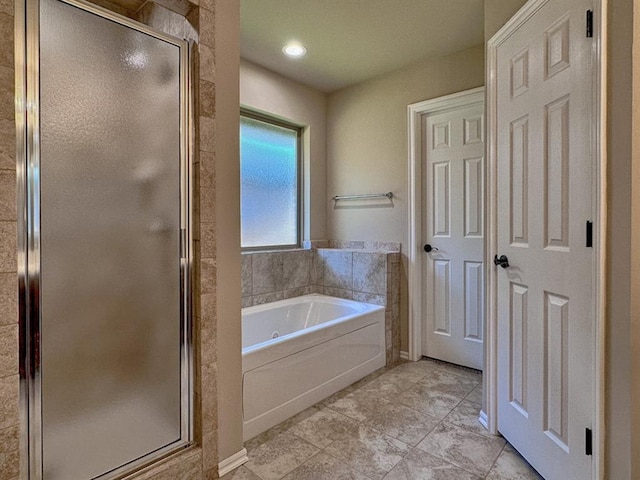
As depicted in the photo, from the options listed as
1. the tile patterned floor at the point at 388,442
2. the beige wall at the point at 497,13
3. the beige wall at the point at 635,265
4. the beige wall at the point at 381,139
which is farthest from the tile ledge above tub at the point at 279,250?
the beige wall at the point at 635,265

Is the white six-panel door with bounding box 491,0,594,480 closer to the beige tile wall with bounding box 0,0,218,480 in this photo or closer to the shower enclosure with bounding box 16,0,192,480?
the beige tile wall with bounding box 0,0,218,480

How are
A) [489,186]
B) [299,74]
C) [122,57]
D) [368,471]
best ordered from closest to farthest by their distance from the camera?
[122,57] < [368,471] < [489,186] < [299,74]

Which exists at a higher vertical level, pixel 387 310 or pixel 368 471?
pixel 387 310

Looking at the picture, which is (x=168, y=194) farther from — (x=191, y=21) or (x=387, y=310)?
(x=387, y=310)

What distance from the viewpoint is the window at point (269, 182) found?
299cm

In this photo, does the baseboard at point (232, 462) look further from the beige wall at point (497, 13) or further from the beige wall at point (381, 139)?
the beige wall at point (497, 13)

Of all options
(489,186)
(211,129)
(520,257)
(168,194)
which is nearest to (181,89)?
(211,129)

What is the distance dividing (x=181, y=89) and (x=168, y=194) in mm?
440

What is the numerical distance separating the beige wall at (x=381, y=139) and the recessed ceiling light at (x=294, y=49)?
0.76 metres

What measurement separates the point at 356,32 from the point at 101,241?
211 centimetres

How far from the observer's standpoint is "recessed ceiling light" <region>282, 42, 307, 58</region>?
8.46 ft

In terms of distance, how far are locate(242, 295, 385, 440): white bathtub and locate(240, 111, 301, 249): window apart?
62cm

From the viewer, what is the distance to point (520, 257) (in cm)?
167

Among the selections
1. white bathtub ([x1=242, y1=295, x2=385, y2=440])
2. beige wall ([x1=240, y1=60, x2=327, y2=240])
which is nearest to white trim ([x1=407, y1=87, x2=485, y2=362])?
white bathtub ([x1=242, y1=295, x2=385, y2=440])
